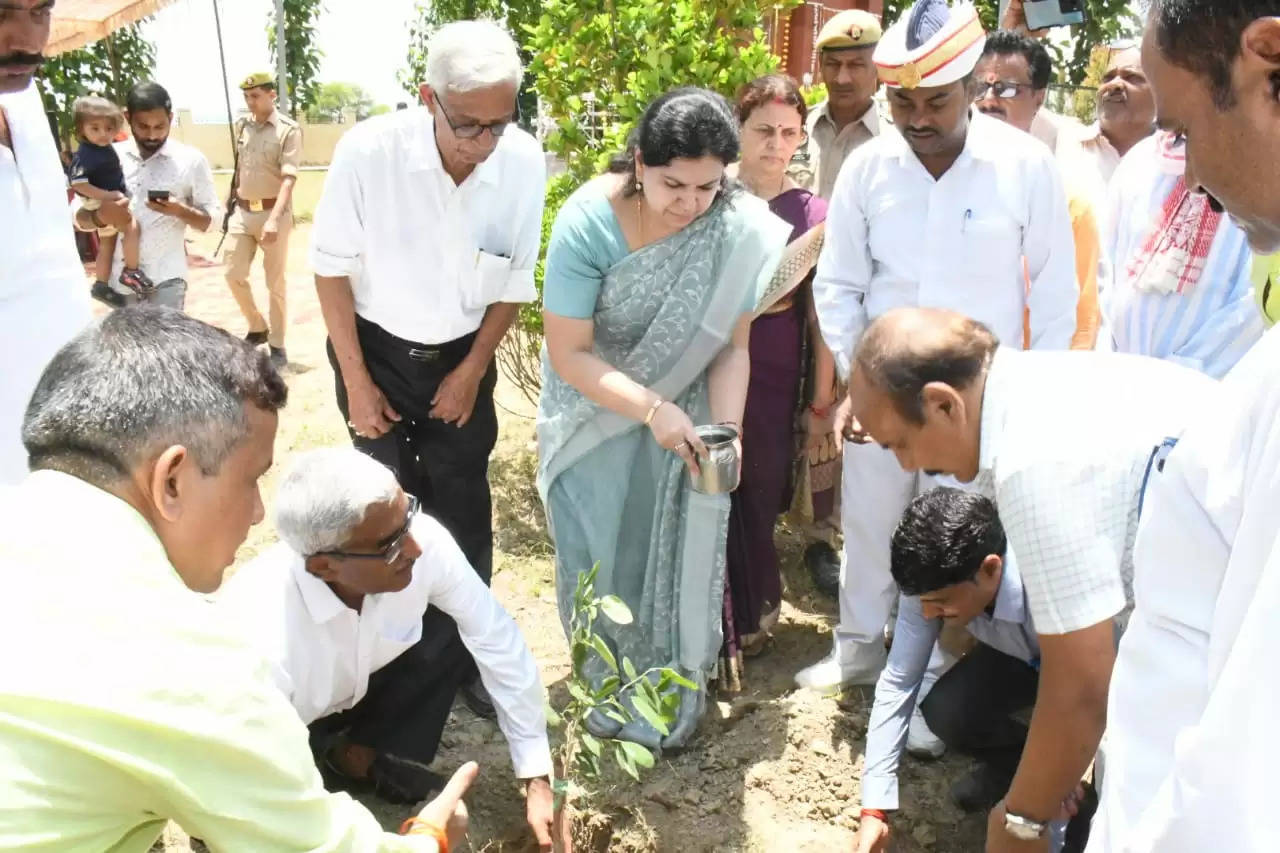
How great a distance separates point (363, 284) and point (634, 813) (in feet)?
5.41

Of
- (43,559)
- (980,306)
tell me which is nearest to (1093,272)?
(980,306)

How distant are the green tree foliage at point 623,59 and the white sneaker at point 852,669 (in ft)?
6.36

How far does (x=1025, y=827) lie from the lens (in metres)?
1.98

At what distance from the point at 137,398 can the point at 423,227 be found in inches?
77.2

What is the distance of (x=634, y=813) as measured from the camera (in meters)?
2.93

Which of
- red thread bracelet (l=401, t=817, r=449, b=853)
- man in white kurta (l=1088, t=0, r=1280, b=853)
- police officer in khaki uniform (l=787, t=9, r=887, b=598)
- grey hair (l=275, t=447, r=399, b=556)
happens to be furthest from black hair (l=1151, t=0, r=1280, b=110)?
police officer in khaki uniform (l=787, t=9, r=887, b=598)

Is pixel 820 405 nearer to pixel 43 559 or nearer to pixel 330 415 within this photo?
pixel 43 559

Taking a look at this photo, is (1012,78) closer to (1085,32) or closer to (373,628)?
(373,628)

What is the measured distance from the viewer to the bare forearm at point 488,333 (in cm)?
327

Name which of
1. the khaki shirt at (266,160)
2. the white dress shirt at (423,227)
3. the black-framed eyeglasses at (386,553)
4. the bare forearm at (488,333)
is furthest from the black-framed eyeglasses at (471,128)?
the khaki shirt at (266,160)

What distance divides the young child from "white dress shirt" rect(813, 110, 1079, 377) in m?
3.13

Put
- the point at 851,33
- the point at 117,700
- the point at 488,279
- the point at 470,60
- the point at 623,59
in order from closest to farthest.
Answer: the point at 117,700 < the point at 470,60 < the point at 488,279 < the point at 851,33 < the point at 623,59

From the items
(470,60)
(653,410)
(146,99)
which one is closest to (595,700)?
(653,410)

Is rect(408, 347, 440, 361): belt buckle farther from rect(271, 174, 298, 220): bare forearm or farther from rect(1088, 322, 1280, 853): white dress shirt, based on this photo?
rect(271, 174, 298, 220): bare forearm
